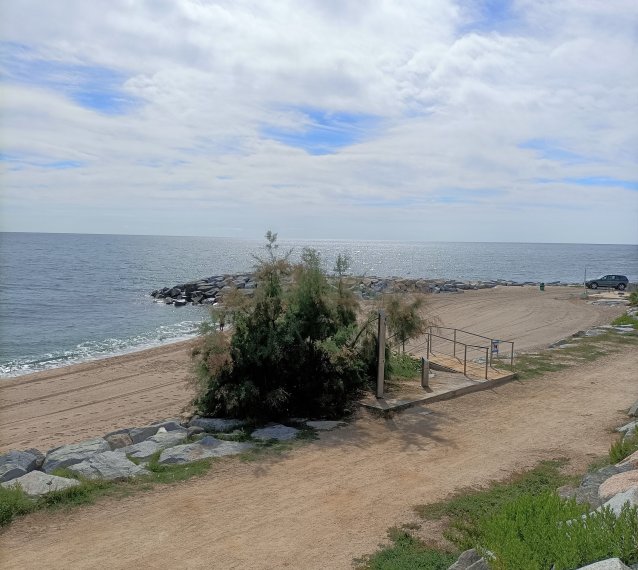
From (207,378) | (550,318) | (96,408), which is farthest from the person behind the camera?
(550,318)

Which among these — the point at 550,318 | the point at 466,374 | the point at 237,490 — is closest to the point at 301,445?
the point at 237,490

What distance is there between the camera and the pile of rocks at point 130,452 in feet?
28.5

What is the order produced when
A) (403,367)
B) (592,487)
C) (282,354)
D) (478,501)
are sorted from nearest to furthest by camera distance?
1. (592,487)
2. (478,501)
3. (282,354)
4. (403,367)

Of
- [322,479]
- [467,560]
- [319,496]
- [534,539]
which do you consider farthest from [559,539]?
[322,479]

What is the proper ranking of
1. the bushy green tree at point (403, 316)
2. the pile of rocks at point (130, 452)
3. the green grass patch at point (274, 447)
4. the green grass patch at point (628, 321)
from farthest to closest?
the green grass patch at point (628, 321) → the bushy green tree at point (403, 316) → the green grass patch at point (274, 447) → the pile of rocks at point (130, 452)

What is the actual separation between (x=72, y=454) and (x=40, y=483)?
5.31 ft

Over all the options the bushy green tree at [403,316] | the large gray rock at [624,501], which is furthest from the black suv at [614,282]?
the large gray rock at [624,501]

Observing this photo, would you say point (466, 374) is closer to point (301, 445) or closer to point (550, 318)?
point (301, 445)

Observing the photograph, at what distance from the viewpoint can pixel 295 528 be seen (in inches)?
288

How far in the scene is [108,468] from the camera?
A: 9016 millimetres

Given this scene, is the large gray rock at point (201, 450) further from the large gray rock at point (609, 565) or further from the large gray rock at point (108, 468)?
the large gray rock at point (609, 565)

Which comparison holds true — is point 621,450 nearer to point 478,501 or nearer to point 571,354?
point 478,501

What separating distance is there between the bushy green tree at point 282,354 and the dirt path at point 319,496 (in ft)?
4.70

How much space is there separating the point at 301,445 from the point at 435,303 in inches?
1271
